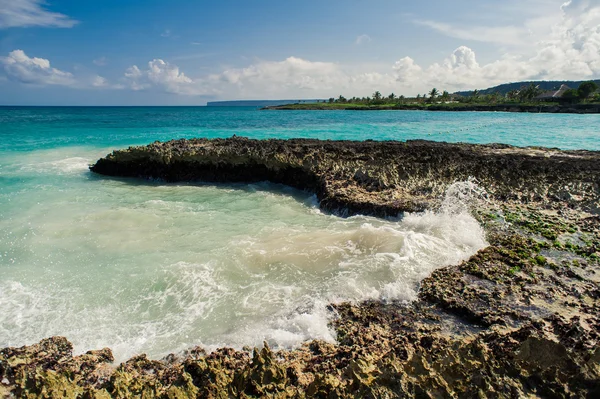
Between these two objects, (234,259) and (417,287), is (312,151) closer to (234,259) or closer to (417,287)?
(234,259)

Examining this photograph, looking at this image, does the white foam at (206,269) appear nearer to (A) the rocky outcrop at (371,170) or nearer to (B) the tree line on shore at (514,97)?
(A) the rocky outcrop at (371,170)

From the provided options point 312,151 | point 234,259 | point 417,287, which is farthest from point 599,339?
point 312,151

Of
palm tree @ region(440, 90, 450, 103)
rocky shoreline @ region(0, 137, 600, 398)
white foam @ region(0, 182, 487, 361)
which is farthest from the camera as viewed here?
palm tree @ region(440, 90, 450, 103)

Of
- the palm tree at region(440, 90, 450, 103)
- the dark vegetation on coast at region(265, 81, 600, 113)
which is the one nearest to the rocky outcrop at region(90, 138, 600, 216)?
the dark vegetation on coast at region(265, 81, 600, 113)

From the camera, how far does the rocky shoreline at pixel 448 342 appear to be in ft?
16.5

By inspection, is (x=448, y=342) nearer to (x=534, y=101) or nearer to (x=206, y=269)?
(x=206, y=269)

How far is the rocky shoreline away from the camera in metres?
5.04

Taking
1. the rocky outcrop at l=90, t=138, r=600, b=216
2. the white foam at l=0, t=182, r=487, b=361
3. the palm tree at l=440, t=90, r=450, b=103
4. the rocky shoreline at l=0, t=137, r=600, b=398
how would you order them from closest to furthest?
the rocky shoreline at l=0, t=137, r=600, b=398
the white foam at l=0, t=182, r=487, b=361
the rocky outcrop at l=90, t=138, r=600, b=216
the palm tree at l=440, t=90, r=450, b=103

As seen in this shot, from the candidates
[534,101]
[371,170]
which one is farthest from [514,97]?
[371,170]

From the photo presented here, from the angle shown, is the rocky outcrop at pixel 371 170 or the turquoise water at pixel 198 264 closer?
the turquoise water at pixel 198 264

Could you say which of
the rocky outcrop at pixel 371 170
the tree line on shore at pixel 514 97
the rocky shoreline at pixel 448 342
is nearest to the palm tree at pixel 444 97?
the tree line on shore at pixel 514 97

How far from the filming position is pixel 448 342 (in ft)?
21.6

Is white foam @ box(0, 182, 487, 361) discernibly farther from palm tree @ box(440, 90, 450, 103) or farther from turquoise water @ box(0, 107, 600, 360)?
palm tree @ box(440, 90, 450, 103)

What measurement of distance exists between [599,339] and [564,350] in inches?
84.2
